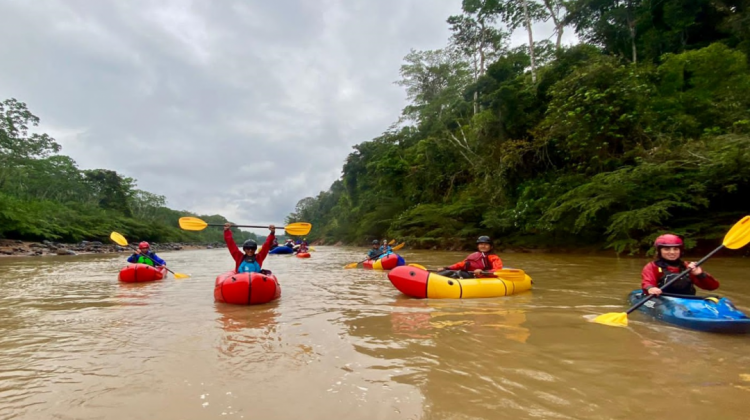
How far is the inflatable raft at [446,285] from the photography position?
17.5 ft

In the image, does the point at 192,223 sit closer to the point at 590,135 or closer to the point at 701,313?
the point at 701,313

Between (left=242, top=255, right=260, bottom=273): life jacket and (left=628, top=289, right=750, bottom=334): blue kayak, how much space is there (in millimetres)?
5176

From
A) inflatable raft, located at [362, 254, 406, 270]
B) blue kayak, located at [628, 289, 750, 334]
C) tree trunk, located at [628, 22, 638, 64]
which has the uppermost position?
tree trunk, located at [628, 22, 638, 64]

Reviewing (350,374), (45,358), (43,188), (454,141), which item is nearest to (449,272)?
(350,374)

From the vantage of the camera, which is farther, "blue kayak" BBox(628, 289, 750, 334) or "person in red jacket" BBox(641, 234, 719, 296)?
"person in red jacket" BBox(641, 234, 719, 296)

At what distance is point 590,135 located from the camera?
39.6 feet

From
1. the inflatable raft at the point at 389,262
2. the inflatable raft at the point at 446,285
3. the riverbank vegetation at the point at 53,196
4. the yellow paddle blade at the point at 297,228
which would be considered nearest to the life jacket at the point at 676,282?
the inflatable raft at the point at 446,285

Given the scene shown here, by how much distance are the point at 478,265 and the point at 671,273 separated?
255 cm

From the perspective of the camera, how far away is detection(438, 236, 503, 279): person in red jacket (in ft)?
19.4

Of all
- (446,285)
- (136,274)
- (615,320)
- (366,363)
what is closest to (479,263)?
(446,285)

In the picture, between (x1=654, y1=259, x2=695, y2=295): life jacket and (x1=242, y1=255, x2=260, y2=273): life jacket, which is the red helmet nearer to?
(x1=654, y1=259, x2=695, y2=295): life jacket

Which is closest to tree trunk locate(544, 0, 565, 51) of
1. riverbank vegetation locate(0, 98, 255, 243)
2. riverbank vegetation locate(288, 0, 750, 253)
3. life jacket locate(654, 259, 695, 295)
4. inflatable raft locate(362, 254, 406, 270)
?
riverbank vegetation locate(288, 0, 750, 253)

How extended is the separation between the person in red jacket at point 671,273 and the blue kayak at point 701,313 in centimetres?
16

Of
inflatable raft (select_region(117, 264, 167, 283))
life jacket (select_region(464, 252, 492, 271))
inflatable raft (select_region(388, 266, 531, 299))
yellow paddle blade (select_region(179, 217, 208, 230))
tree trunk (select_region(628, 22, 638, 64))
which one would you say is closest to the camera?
inflatable raft (select_region(388, 266, 531, 299))
